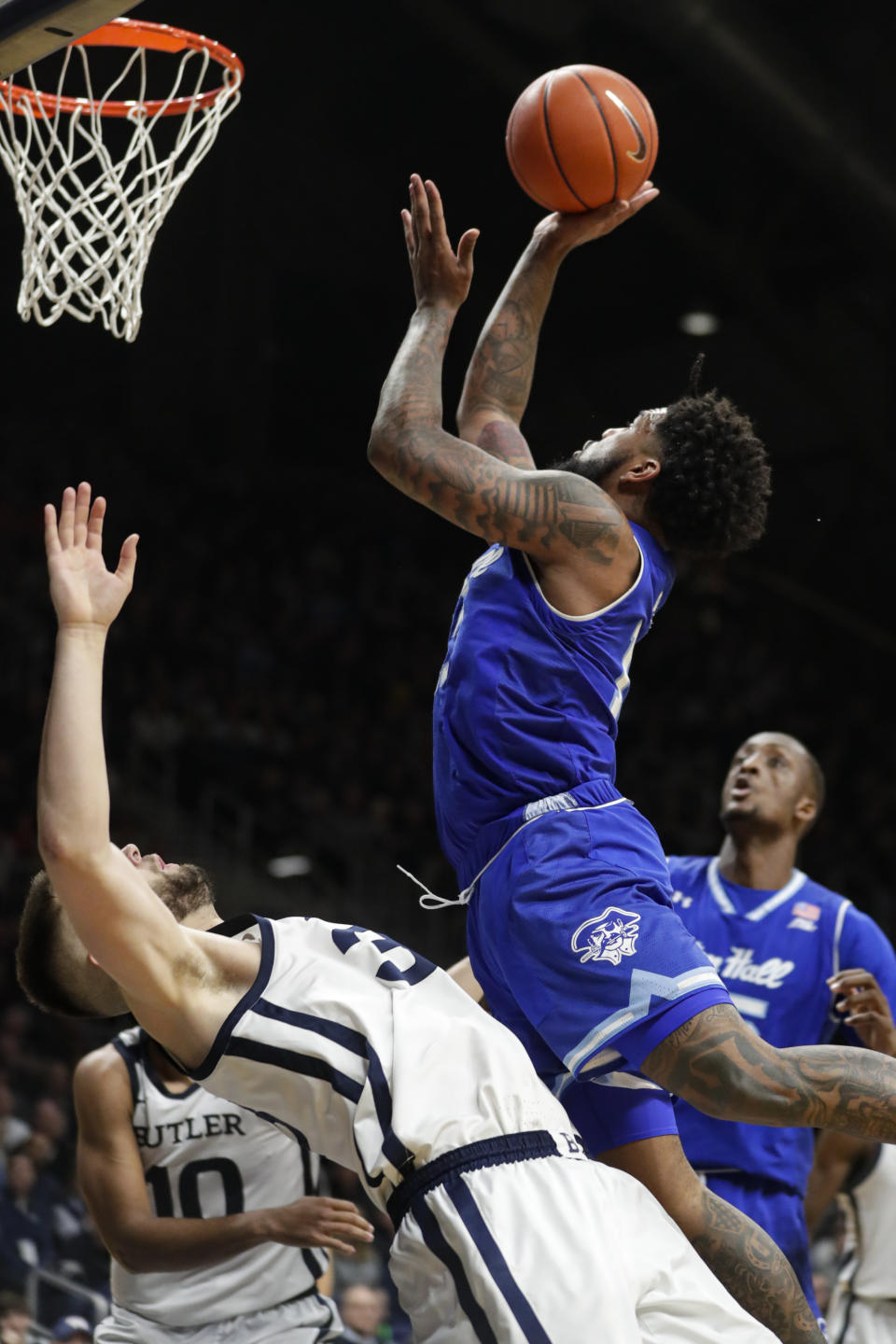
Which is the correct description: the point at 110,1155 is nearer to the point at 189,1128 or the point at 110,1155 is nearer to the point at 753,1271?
the point at 189,1128

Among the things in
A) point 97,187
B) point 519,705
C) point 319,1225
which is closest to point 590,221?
point 519,705

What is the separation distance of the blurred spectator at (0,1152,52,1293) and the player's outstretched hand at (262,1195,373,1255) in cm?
341

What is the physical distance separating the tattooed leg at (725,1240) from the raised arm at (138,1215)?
680 mm

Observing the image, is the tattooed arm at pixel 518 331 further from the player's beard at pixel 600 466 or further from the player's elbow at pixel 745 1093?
the player's elbow at pixel 745 1093

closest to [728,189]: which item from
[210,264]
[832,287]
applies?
[832,287]

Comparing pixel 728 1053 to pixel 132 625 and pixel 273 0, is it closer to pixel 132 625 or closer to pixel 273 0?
pixel 273 0

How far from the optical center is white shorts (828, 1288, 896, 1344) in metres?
4.82

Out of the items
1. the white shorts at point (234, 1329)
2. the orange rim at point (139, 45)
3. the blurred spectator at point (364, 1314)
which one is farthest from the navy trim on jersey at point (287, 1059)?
the blurred spectator at point (364, 1314)

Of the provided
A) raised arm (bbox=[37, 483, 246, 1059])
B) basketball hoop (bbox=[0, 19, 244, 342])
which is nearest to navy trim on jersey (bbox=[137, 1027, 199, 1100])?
raised arm (bbox=[37, 483, 246, 1059])

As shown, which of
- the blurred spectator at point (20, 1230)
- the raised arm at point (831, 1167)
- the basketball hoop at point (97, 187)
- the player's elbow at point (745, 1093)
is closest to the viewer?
the player's elbow at point (745, 1093)

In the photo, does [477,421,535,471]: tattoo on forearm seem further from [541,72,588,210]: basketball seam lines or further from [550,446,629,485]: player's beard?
[541,72,588,210]: basketball seam lines

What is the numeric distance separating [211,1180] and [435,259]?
2.32 metres

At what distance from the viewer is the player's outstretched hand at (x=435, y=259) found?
3422 millimetres

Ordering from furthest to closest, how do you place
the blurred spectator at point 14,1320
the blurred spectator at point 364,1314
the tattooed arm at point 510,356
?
the blurred spectator at point 364,1314, the blurred spectator at point 14,1320, the tattooed arm at point 510,356
